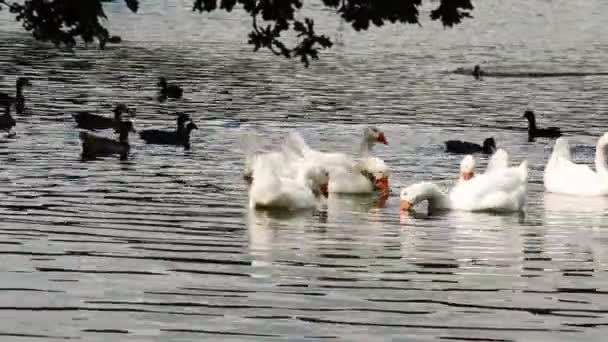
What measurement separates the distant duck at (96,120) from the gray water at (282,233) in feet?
1.80

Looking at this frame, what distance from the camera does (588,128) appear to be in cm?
3522

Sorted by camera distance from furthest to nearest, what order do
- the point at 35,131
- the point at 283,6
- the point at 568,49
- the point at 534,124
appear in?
the point at 568,49 < the point at 534,124 < the point at 35,131 < the point at 283,6

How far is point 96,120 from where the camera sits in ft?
109

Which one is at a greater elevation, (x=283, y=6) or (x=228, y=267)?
(x=283, y=6)

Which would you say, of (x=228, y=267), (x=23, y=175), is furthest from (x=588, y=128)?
(x=228, y=267)

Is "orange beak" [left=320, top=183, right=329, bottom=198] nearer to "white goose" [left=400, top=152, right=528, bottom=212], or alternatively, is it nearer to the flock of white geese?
the flock of white geese

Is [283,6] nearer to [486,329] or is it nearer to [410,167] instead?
[486,329]

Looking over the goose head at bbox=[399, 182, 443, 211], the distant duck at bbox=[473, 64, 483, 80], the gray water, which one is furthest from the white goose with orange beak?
the distant duck at bbox=[473, 64, 483, 80]

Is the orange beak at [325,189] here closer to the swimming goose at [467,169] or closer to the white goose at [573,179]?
the swimming goose at [467,169]

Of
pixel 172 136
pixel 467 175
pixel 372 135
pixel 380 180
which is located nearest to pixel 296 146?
pixel 380 180

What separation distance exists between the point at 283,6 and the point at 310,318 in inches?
206

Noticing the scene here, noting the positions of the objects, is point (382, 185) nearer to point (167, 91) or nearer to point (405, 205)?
point (405, 205)

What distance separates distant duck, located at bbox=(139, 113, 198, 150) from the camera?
29.9m

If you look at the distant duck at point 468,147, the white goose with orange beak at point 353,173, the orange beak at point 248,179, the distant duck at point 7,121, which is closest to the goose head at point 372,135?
the white goose with orange beak at point 353,173
